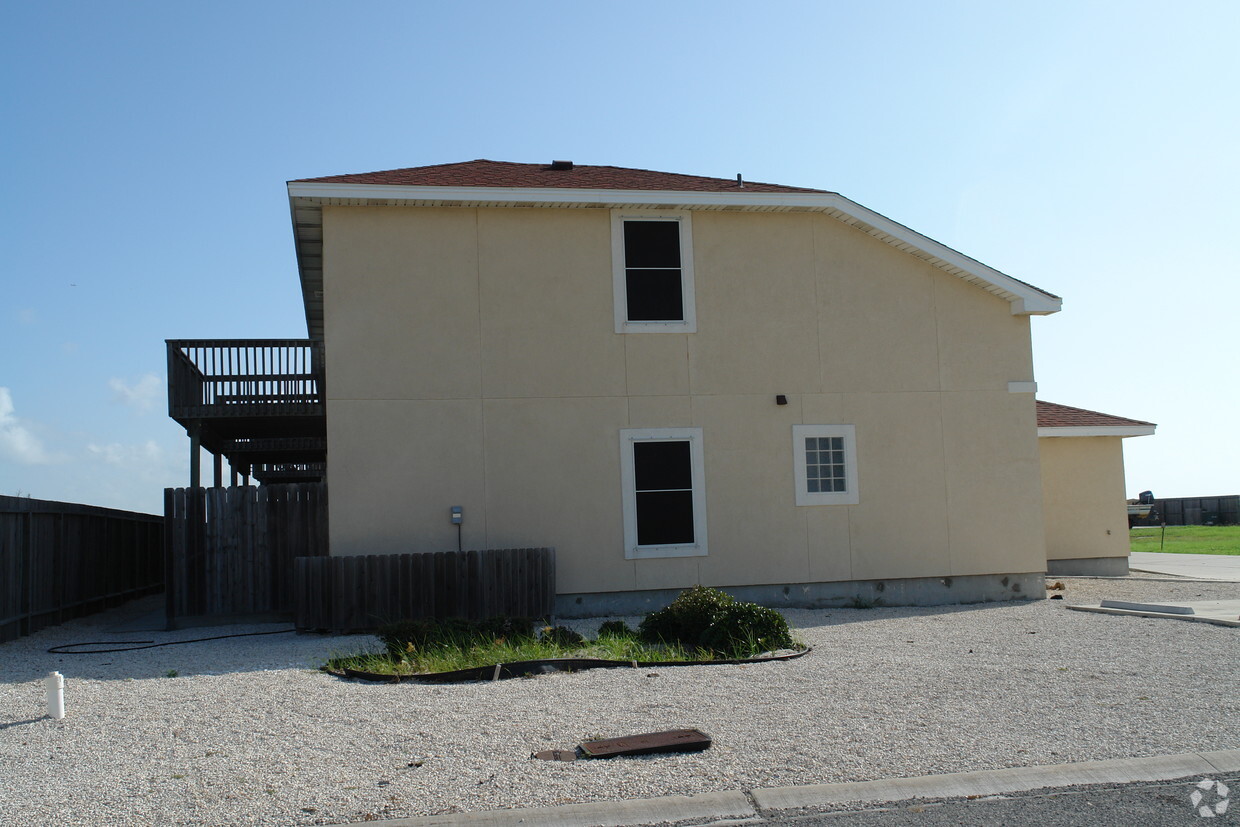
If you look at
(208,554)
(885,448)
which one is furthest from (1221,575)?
(208,554)

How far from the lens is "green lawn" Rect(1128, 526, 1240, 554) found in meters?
26.4

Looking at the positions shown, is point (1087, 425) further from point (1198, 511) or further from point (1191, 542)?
point (1198, 511)

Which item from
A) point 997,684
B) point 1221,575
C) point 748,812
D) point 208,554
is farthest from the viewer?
point 1221,575

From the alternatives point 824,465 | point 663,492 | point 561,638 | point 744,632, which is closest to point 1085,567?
point 824,465

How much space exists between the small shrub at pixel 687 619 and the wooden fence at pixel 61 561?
→ 774 cm

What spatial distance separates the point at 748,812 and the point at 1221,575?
16.6 meters

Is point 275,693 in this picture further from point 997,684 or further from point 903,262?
point 903,262

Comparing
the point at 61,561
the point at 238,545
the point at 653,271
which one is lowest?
the point at 61,561

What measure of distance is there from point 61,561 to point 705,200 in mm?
10398

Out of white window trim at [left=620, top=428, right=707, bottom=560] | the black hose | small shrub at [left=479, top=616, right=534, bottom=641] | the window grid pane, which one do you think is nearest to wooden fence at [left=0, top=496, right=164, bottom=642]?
the black hose

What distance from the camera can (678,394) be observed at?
1432 centimetres

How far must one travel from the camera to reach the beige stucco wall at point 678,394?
13.6 meters

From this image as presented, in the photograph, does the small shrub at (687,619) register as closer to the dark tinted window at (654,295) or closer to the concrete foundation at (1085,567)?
the dark tinted window at (654,295)

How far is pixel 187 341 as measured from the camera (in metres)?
15.0
